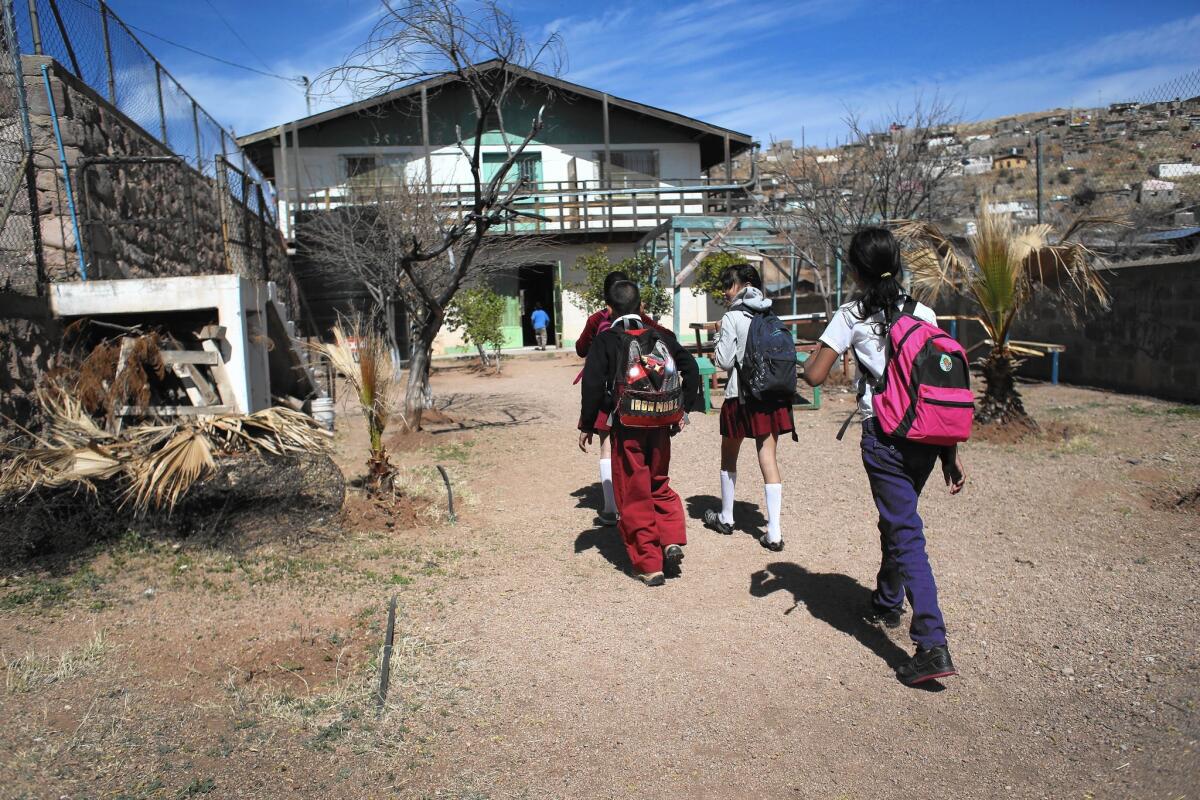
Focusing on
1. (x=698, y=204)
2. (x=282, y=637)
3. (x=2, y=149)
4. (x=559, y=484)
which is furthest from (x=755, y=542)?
(x=698, y=204)

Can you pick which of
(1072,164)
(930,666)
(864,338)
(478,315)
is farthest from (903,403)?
(1072,164)

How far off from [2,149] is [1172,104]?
14.8 metres

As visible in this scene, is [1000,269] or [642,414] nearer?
[642,414]

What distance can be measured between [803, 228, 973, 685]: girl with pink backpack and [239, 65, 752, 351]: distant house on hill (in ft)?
56.2

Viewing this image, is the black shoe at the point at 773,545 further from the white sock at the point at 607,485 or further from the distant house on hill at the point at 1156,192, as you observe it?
the distant house on hill at the point at 1156,192

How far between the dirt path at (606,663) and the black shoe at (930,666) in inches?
3.1

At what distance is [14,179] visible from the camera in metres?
6.45

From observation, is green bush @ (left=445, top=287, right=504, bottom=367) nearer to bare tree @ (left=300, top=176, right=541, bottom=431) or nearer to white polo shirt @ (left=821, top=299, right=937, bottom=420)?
bare tree @ (left=300, top=176, right=541, bottom=431)

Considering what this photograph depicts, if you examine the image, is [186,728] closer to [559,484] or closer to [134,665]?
[134,665]

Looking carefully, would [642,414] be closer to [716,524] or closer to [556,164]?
[716,524]

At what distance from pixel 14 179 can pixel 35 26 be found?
1.59 metres

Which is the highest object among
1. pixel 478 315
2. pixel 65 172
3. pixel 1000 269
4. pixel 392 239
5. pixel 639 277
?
pixel 392 239

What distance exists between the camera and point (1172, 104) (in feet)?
42.4

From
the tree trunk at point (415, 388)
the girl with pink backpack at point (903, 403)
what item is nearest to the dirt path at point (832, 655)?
the girl with pink backpack at point (903, 403)
